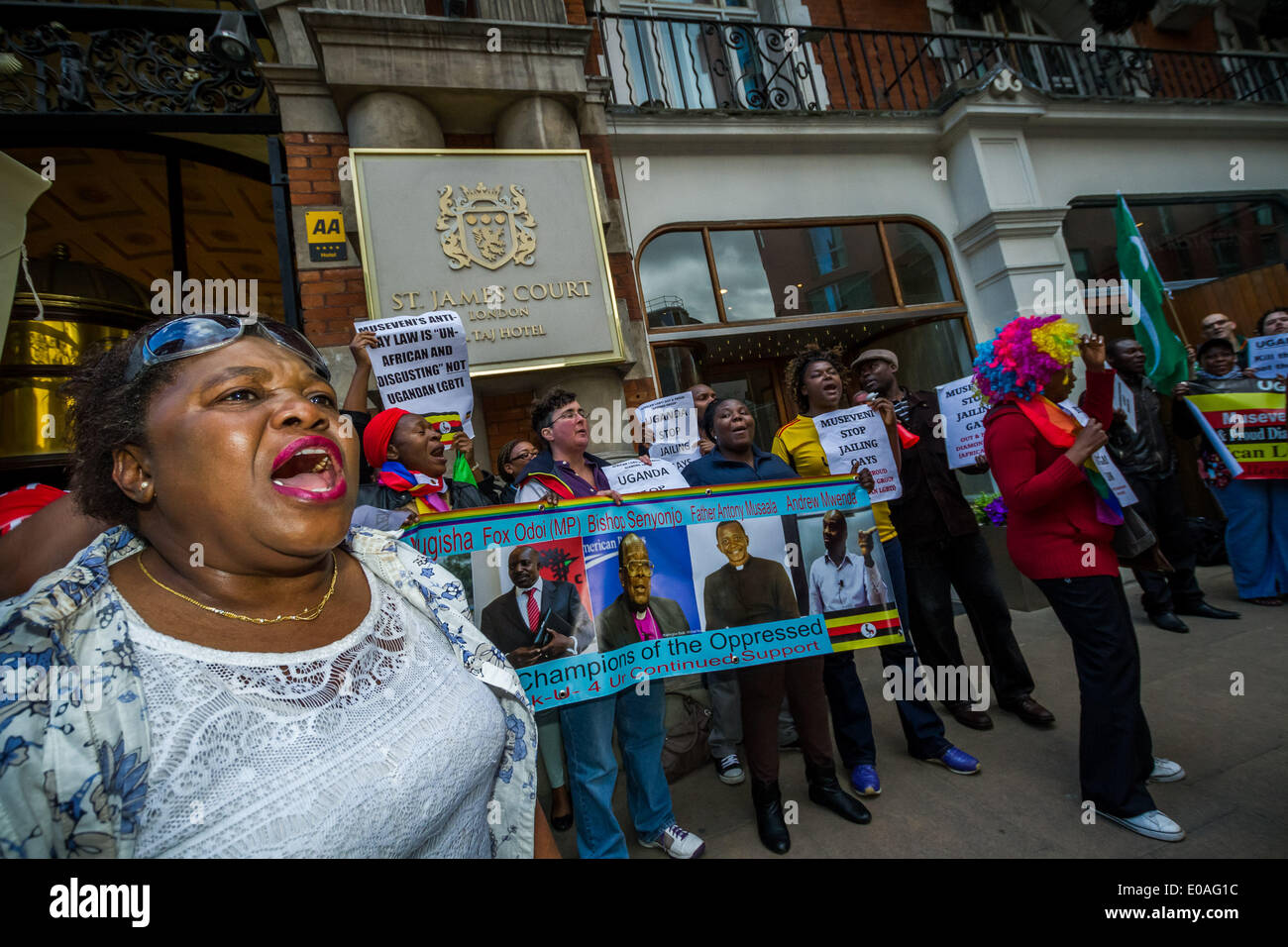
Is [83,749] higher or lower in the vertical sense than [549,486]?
lower

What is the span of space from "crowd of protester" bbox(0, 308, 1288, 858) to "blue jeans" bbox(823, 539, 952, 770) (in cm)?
32

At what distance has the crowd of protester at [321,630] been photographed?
856 millimetres

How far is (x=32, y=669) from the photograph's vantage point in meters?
0.81

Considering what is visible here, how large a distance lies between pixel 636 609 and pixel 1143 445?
504 cm

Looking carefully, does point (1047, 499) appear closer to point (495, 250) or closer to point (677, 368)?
point (495, 250)

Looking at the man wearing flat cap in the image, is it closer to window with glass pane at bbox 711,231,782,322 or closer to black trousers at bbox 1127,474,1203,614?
black trousers at bbox 1127,474,1203,614

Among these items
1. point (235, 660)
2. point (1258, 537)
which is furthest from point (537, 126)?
point (1258, 537)

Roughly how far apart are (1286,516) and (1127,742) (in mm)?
4183

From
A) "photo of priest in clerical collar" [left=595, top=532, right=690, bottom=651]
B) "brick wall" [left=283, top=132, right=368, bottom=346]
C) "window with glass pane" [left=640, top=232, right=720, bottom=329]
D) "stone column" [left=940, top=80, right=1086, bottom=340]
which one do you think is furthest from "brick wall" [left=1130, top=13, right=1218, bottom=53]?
"photo of priest in clerical collar" [left=595, top=532, right=690, bottom=651]

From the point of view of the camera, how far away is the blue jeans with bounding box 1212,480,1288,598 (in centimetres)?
492

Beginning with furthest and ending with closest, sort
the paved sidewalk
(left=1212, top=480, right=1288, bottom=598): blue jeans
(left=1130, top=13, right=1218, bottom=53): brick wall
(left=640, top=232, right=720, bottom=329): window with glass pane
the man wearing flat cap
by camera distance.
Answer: (left=1130, top=13, right=1218, bottom=53): brick wall < (left=640, top=232, right=720, bottom=329): window with glass pane < (left=1212, top=480, right=1288, bottom=598): blue jeans < the man wearing flat cap < the paved sidewalk

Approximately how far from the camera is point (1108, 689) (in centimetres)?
245
